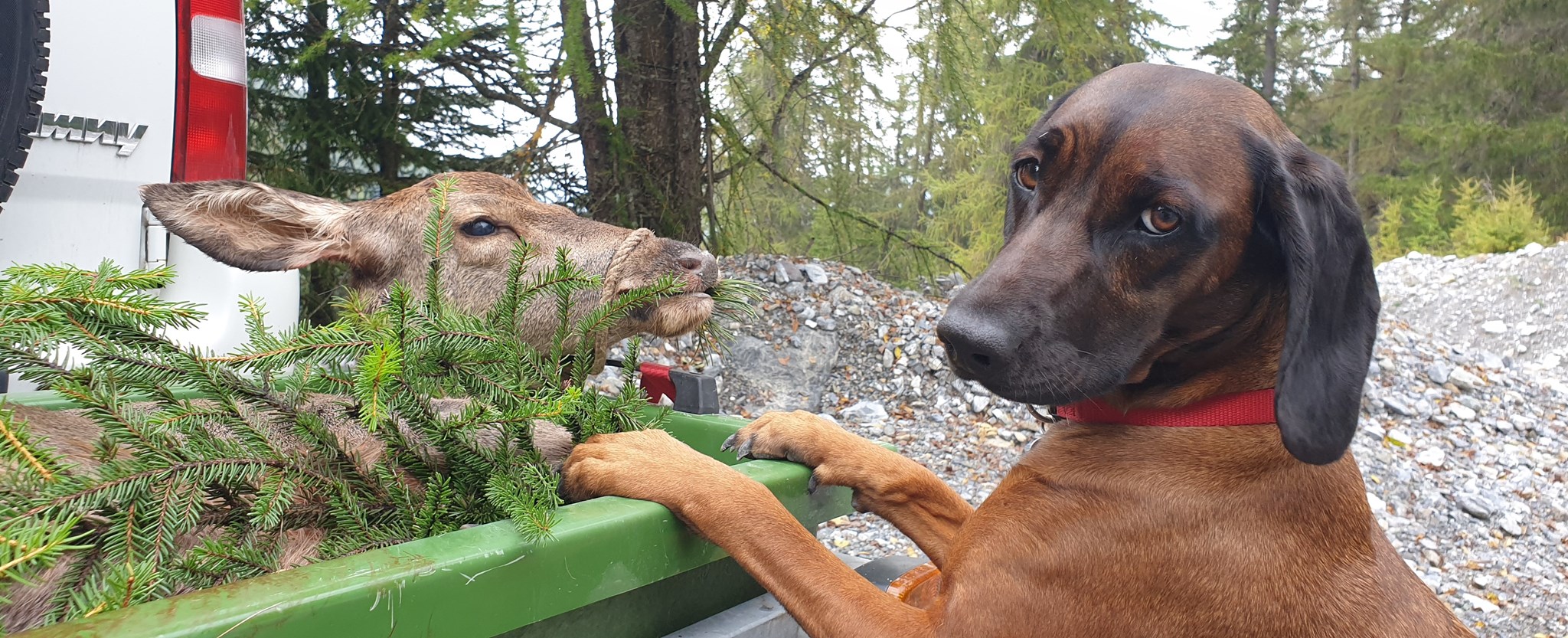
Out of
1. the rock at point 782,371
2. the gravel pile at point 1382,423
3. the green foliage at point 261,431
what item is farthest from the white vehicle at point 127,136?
the rock at point 782,371

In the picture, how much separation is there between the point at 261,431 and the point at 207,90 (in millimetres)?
2193

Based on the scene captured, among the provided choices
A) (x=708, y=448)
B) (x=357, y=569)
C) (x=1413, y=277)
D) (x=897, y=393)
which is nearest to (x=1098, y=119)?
(x=708, y=448)

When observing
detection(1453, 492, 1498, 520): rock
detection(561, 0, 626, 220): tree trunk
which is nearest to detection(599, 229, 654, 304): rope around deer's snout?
detection(561, 0, 626, 220): tree trunk

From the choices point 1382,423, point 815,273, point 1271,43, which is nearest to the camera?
point 1382,423

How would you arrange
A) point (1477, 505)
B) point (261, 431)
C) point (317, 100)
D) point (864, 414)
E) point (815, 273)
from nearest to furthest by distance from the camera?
→ 1. point (261, 431)
2. point (317, 100)
3. point (1477, 505)
4. point (864, 414)
5. point (815, 273)

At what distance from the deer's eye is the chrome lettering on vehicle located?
123cm

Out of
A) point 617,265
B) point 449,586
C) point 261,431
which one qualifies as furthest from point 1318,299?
point 261,431

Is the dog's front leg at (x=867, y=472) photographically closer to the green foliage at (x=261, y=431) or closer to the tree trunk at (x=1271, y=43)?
the green foliage at (x=261, y=431)

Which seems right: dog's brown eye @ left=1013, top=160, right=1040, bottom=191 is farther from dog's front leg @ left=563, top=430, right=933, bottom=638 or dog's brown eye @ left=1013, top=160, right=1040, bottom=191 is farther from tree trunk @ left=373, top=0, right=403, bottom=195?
tree trunk @ left=373, top=0, right=403, bottom=195

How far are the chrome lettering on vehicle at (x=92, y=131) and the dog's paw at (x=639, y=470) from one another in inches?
82.1

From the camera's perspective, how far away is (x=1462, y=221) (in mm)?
28766

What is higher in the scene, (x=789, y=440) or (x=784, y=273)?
(x=784, y=273)

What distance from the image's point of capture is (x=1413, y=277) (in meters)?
20.3

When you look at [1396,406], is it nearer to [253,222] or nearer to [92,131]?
[253,222]
